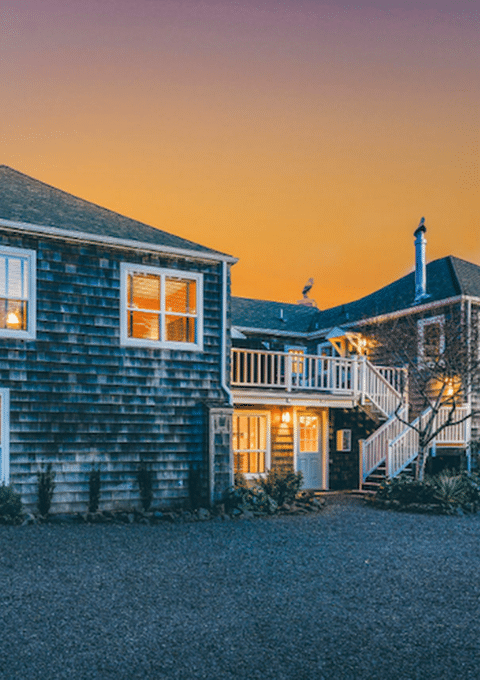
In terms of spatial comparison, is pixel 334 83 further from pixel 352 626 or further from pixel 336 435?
pixel 352 626

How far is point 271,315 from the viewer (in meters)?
23.7

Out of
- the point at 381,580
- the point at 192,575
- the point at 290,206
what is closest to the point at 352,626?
the point at 381,580

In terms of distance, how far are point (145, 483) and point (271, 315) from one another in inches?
499

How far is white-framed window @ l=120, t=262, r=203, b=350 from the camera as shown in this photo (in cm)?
1234

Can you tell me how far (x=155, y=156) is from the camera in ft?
52.2

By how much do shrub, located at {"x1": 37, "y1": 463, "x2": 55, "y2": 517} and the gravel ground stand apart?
800 mm

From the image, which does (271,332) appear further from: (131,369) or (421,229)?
(131,369)

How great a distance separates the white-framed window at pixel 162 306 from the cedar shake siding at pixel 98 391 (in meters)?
0.15

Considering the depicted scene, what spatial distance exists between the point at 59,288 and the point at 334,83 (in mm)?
8013

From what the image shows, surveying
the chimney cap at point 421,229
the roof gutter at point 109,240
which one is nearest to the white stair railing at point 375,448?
the roof gutter at point 109,240

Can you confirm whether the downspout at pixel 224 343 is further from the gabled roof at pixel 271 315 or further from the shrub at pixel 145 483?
the gabled roof at pixel 271 315

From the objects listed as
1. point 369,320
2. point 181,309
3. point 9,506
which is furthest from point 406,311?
point 9,506

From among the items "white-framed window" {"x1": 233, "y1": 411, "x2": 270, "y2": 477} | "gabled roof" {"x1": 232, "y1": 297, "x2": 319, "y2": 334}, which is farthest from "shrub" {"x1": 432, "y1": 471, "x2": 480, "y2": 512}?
"gabled roof" {"x1": 232, "y1": 297, "x2": 319, "y2": 334}

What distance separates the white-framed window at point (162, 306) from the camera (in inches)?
486
